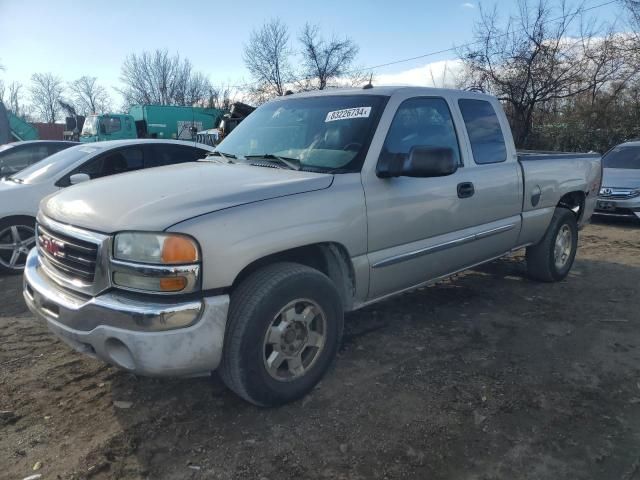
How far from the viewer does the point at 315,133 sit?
3.45m

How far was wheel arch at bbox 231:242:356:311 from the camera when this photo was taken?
305 cm

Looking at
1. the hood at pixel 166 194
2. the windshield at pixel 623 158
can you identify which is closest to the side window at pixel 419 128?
the hood at pixel 166 194

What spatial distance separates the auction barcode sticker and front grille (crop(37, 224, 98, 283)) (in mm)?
1836

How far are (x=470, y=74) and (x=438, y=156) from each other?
68.4 ft

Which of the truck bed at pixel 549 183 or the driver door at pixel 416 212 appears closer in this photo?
the driver door at pixel 416 212

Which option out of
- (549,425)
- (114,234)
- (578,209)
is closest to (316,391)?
(549,425)

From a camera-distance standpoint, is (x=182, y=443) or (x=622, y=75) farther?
(x=622, y=75)

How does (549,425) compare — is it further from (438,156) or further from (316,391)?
(438,156)

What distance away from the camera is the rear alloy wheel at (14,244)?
18.3ft

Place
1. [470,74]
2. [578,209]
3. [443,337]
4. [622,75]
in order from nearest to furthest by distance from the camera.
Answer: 1. [443,337]
2. [578,209]
3. [622,75]
4. [470,74]

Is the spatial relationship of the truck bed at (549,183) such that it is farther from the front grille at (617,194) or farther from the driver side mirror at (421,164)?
the front grille at (617,194)

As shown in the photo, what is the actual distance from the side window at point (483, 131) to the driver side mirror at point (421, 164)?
1.06m

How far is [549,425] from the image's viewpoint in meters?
2.72

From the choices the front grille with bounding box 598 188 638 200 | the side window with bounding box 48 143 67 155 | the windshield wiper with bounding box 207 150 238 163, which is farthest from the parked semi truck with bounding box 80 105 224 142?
the windshield wiper with bounding box 207 150 238 163
